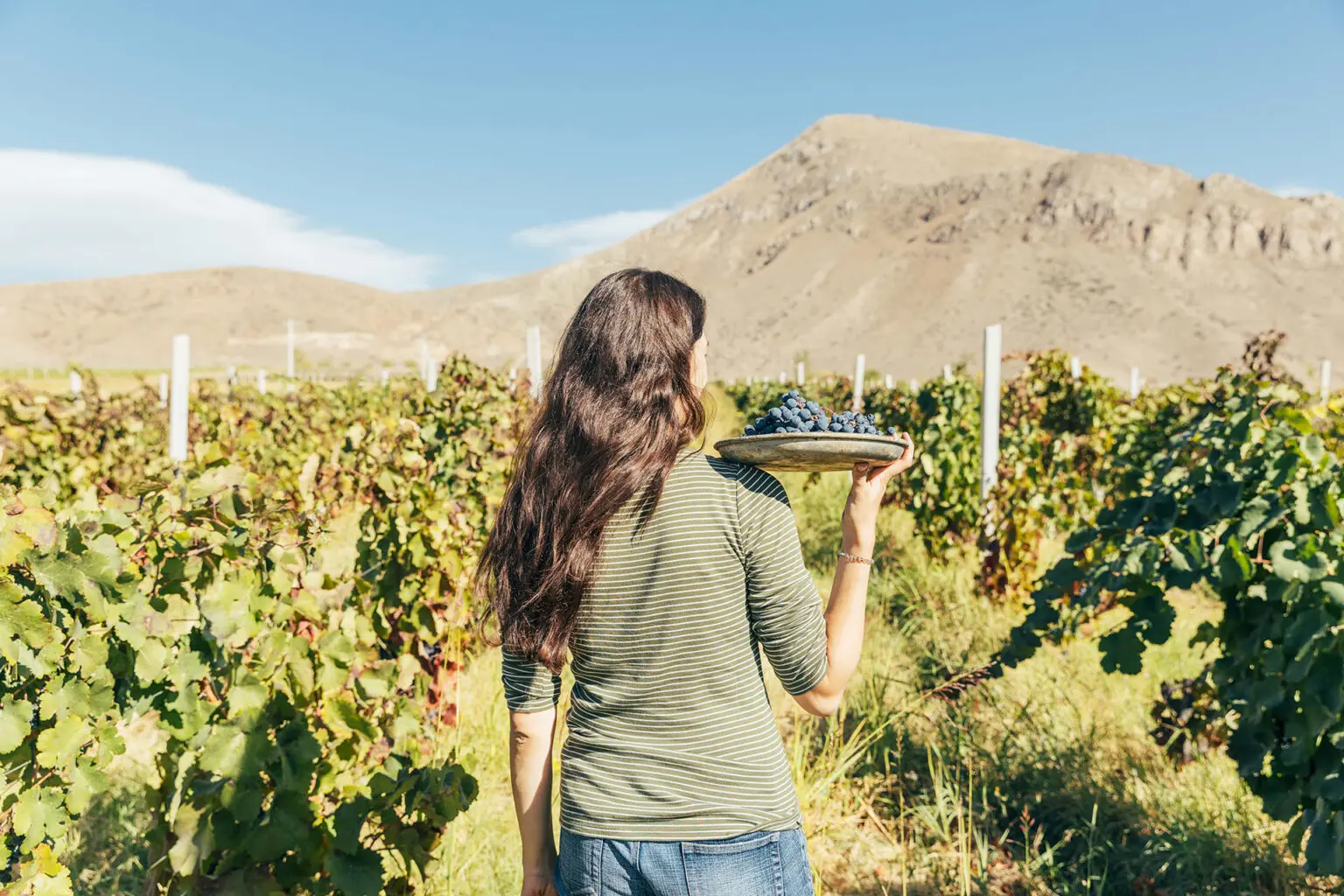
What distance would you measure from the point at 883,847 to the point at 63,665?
101 inches

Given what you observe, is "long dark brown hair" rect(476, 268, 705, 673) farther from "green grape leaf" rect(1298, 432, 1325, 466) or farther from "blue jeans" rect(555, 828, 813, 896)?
"green grape leaf" rect(1298, 432, 1325, 466)

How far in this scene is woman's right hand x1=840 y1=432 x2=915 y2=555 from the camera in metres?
1.36

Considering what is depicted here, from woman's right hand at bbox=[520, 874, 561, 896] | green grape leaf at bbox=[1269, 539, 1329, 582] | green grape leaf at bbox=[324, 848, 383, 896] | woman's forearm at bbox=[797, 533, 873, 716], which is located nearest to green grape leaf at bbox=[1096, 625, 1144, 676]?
green grape leaf at bbox=[1269, 539, 1329, 582]

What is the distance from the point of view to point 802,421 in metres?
1.47

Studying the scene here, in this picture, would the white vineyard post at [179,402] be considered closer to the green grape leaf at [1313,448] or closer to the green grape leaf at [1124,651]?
the green grape leaf at [1124,651]

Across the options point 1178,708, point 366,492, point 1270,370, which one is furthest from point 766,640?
point 366,492

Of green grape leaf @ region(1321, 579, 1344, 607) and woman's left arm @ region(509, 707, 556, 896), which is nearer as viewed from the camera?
woman's left arm @ region(509, 707, 556, 896)

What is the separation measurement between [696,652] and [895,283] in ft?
280

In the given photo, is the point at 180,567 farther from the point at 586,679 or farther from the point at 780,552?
the point at 780,552

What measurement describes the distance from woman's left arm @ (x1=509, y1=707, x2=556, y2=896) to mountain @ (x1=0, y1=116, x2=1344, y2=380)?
50006 mm

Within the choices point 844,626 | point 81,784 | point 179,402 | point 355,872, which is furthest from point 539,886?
point 179,402

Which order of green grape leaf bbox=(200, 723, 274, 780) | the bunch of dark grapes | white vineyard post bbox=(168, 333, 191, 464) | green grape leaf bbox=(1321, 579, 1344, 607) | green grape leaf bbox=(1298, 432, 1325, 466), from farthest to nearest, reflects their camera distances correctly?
white vineyard post bbox=(168, 333, 191, 464), green grape leaf bbox=(1298, 432, 1325, 466), green grape leaf bbox=(1321, 579, 1344, 607), green grape leaf bbox=(200, 723, 274, 780), the bunch of dark grapes

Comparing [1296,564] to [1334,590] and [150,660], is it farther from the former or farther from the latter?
[150,660]

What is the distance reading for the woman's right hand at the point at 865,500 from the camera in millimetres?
1360
